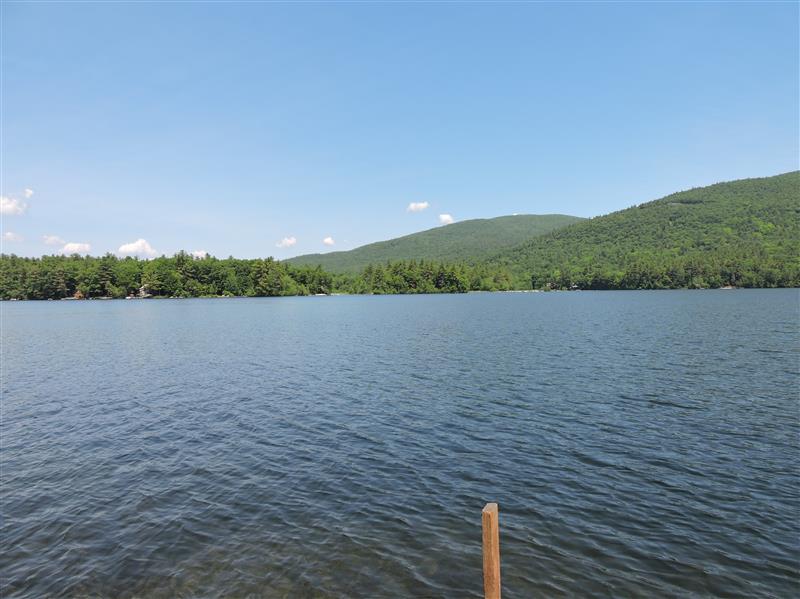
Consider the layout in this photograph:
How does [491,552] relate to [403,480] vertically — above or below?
above

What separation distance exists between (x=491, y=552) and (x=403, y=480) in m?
11.3

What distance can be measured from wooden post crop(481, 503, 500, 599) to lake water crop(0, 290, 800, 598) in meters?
3.66

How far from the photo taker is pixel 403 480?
2052 cm

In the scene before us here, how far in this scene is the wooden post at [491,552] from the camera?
31.1ft

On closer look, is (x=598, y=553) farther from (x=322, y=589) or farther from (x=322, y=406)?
(x=322, y=406)

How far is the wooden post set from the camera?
9477mm

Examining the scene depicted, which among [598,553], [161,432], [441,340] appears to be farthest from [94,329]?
[598,553]

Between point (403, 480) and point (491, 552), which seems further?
point (403, 480)

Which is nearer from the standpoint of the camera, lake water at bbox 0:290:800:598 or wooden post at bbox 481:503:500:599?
wooden post at bbox 481:503:500:599

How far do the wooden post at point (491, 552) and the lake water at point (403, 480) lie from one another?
12.0ft

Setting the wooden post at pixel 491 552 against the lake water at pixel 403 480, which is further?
the lake water at pixel 403 480

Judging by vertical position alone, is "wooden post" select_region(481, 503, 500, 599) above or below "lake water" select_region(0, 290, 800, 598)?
above

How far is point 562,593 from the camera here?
1278 centimetres

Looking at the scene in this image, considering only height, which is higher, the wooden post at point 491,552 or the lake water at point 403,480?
the wooden post at point 491,552
